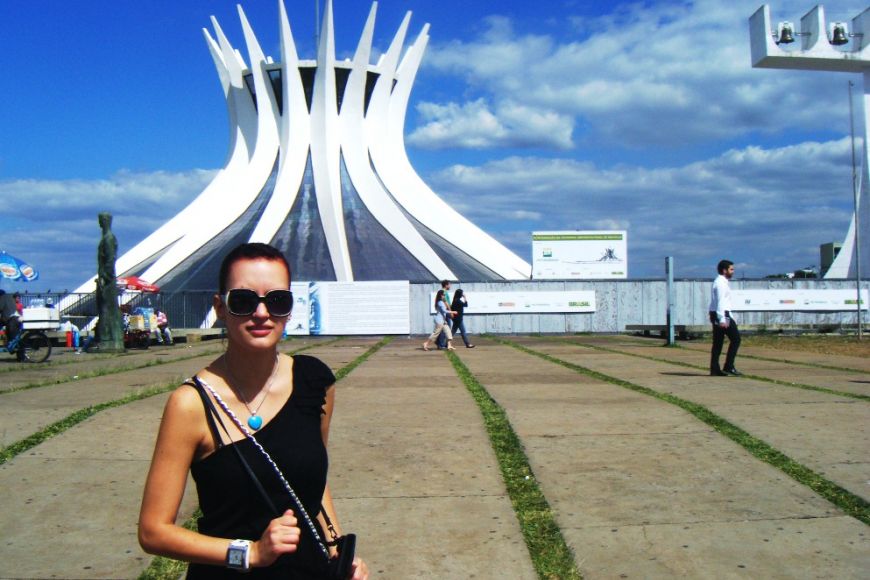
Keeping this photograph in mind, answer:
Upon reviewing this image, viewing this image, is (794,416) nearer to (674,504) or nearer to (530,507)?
(674,504)

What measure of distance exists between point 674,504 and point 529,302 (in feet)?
62.7


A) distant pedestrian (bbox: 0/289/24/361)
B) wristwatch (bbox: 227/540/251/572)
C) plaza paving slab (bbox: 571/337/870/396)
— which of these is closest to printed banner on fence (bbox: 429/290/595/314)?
plaza paving slab (bbox: 571/337/870/396)

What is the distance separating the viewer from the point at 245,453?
171 cm

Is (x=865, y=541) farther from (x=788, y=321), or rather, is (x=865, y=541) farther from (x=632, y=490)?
(x=788, y=321)

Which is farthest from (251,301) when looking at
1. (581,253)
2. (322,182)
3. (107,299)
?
(322,182)

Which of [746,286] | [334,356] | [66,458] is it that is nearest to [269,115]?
[746,286]

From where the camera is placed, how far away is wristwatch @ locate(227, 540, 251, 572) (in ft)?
5.37

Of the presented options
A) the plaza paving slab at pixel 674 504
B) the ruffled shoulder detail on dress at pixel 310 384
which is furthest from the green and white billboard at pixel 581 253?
the ruffled shoulder detail on dress at pixel 310 384

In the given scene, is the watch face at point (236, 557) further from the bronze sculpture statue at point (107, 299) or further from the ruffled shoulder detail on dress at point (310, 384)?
the bronze sculpture statue at point (107, 299)

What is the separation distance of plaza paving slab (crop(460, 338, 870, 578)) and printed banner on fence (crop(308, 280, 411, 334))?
16470 mm

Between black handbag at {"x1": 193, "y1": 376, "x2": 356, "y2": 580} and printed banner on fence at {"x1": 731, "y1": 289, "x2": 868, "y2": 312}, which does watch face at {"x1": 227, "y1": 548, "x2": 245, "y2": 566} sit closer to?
black handbag at {"x1": 193, "y1": 376, "x2": 356, "y2": 580}

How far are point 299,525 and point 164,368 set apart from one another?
33.1ft

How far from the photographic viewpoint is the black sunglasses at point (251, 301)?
1.80 meters

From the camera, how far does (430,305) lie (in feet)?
74.3
